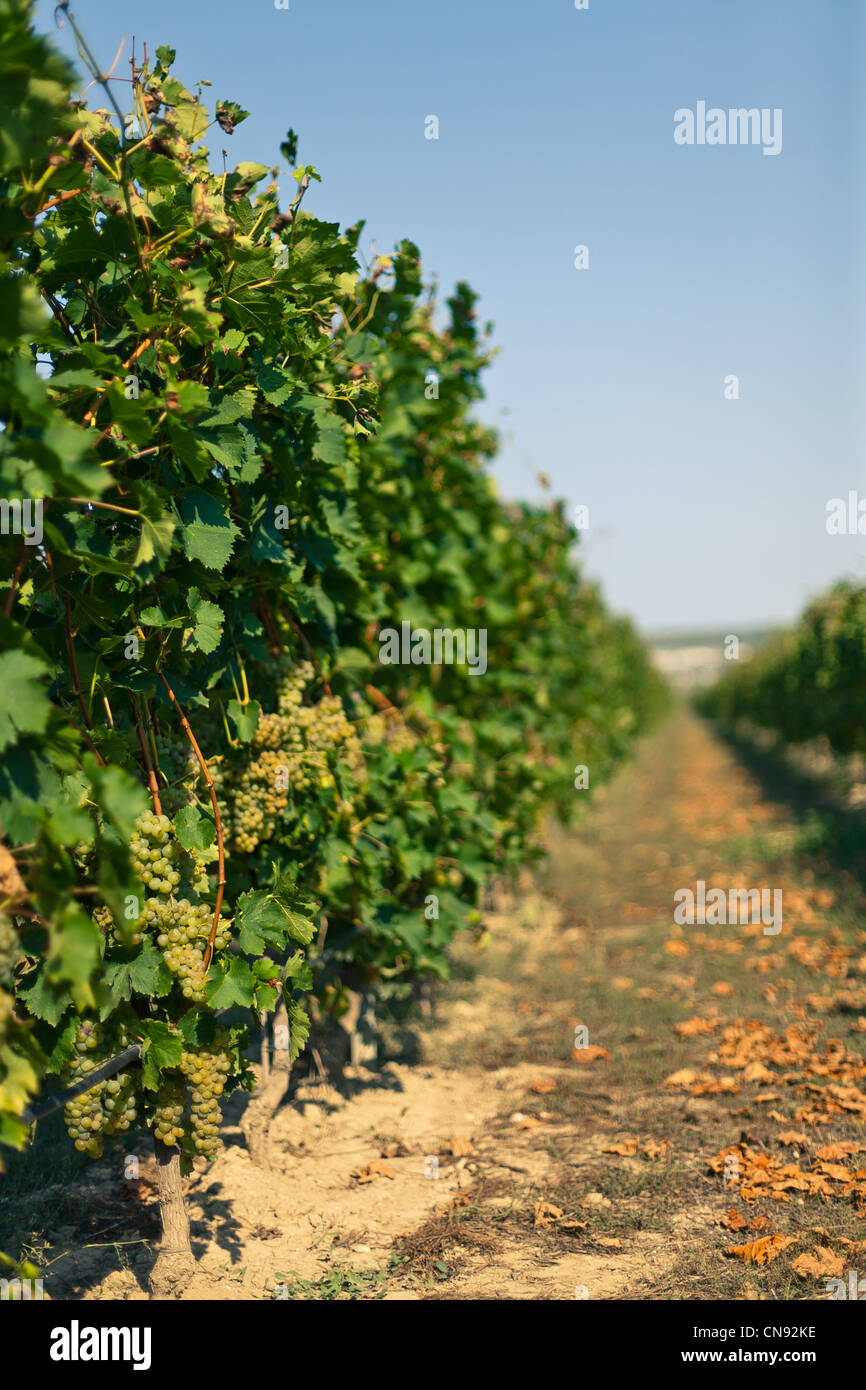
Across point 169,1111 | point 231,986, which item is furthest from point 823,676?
point 169,1111

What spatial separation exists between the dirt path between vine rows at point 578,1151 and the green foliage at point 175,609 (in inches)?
33.2

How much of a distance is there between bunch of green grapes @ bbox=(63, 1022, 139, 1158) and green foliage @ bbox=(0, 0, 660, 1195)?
1cm

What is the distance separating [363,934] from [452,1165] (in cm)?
113

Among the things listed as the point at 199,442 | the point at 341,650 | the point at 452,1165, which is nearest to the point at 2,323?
the point at 199,442

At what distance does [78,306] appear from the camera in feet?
9.52

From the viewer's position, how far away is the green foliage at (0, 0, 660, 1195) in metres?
2.20

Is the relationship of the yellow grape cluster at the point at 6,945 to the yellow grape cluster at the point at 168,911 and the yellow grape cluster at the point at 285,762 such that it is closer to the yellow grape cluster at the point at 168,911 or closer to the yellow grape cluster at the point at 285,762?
the yellow grape cluster at the point at 168,911

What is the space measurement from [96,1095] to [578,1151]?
8.27 feet

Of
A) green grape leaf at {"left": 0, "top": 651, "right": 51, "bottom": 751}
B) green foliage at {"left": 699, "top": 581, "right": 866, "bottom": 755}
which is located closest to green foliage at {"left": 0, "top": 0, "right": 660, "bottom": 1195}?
green grape leaf at {"left": 0, "top": 651, "right": 51, "bottom": 751}

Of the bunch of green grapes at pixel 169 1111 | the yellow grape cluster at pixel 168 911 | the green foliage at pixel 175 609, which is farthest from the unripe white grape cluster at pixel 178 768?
the bunch of green grapes at pixel 169 1111

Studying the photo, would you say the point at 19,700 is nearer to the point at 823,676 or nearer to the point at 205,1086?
the point at 205,1086

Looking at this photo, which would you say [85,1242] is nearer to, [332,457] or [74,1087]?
[74,1087]

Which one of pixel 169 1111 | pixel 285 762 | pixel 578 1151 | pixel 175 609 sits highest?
pixel 175 609

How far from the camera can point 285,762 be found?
3.68 metres
